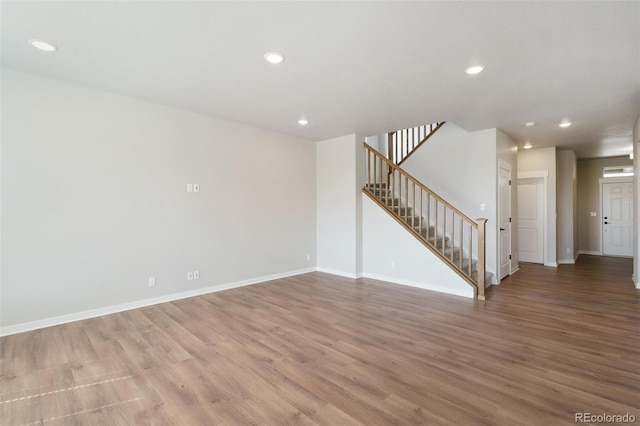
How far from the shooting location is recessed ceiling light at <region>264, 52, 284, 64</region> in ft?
8.78

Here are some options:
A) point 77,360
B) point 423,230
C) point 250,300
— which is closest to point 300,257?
point 250,300

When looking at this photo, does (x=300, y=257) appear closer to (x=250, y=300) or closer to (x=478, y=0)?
(x=250, y=300)

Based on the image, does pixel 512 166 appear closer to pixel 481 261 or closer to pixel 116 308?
pixel 481 261

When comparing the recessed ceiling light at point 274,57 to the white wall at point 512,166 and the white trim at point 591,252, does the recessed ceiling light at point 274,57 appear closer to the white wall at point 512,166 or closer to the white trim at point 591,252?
the white wall at point 512,166

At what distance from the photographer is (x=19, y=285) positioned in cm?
309

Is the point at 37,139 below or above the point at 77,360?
above

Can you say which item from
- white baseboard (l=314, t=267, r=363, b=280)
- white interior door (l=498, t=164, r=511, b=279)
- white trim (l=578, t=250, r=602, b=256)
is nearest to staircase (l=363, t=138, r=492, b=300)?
white interior door (l=498, t=164, r=511, b=279)

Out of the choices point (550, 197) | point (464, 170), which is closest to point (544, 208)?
point (550, 197)

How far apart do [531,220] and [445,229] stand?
3129 millimetres

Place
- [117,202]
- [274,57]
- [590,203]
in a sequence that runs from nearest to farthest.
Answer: [274,57], [117,202], [590,203]

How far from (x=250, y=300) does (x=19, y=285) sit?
2.49m

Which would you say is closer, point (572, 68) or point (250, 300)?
point (572, 68)

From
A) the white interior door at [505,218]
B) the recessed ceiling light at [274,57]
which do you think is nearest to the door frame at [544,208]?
the white interior door at [505,218]

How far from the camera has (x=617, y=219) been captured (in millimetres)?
7941
